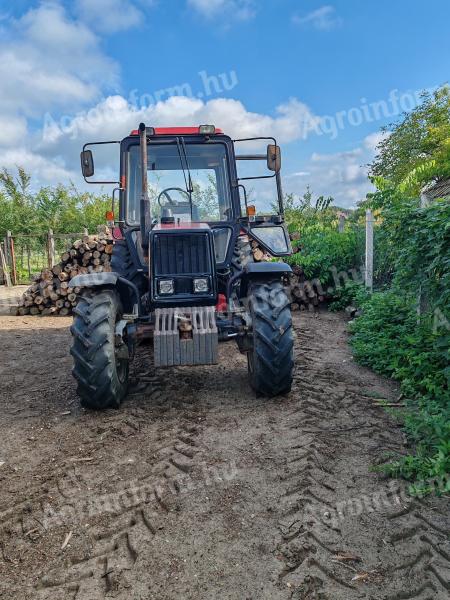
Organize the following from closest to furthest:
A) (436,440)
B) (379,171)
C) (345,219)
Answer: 1. (436,440)
2. (345,219)
3. (379,171)

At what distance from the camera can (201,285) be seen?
462cm

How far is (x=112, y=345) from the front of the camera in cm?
419

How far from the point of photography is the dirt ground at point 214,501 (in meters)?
2.22

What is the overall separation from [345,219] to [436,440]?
9.90 meters

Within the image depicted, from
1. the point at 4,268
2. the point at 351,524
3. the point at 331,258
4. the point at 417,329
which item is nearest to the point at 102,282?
the point at 351,524

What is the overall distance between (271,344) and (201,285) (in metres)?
0.89

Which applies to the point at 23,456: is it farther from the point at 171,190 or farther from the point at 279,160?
the point at 279,160

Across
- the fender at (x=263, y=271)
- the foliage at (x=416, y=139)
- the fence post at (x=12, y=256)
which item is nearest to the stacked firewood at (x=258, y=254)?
the fender at (x=263, y=271)

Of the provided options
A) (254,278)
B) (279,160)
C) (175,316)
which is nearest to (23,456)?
(175,316)

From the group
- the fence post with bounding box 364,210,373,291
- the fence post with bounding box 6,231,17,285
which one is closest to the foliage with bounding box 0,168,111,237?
the fence post with bounding box 6,231,17,285

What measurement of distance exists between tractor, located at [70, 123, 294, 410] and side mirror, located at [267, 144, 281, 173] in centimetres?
1

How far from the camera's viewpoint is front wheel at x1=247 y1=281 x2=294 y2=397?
4.25m

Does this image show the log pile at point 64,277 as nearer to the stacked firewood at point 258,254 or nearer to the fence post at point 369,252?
the stacked firewood at point 258,254

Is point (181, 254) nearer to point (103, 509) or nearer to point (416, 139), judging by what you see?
point (103, 509)
